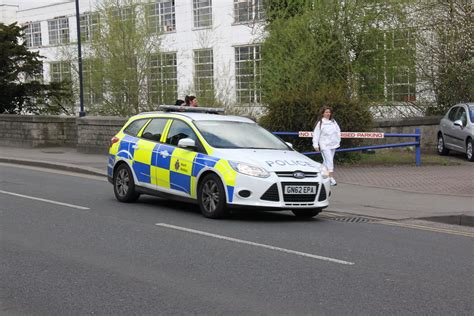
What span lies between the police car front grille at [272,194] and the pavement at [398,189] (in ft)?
6.47

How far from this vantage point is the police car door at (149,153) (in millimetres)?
11562

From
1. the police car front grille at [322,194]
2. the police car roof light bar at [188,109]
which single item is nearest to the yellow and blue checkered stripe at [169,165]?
the police car roof light bar at [188,109]

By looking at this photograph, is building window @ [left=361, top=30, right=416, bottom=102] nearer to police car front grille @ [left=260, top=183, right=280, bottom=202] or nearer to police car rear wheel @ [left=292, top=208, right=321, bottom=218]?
police car rear wheel @ [left=292, top=208, right=321, bottom=218]

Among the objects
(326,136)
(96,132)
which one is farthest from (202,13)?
(326,136)

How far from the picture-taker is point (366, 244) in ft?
28.5

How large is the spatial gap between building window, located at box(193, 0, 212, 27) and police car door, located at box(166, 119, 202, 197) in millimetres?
38390

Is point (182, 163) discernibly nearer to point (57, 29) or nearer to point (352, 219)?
point (352, 219)

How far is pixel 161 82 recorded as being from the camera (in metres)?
31.6

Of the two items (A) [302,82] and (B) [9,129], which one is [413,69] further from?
(B) [9,129]

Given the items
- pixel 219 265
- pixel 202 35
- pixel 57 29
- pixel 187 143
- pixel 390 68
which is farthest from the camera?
pixel 57 29

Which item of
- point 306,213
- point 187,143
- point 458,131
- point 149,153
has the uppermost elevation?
point 187,143

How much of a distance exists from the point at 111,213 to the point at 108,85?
20.7 m

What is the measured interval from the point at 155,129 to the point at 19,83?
1945 centimetres

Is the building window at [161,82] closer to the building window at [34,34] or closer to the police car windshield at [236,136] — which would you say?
the police car windshield at [236,136]
